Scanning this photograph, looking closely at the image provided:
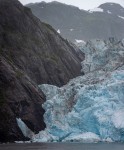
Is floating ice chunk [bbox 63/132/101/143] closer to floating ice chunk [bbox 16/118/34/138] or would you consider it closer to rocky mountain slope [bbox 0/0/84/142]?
rocky mountain slope [bbox 0/0/84/142]

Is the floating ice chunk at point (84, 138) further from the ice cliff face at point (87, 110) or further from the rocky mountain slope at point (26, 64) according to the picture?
the rocky mountain slope at point (26, 64)

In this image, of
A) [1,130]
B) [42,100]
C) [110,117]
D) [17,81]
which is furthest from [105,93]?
[1,130]

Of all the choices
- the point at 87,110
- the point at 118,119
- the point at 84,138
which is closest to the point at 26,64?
the point at 87,110

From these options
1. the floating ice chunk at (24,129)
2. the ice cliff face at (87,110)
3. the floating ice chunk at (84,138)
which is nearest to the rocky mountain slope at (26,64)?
the floating ice chunk at (24,129)

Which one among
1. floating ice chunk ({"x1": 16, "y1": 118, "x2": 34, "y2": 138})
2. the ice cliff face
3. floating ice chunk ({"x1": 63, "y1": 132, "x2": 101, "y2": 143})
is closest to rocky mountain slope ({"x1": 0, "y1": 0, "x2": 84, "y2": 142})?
floating ice chunk ({"x1": 16, "y1": 118, "x2": 34, "y2": 138})

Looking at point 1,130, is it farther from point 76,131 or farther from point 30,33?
point 30,33
